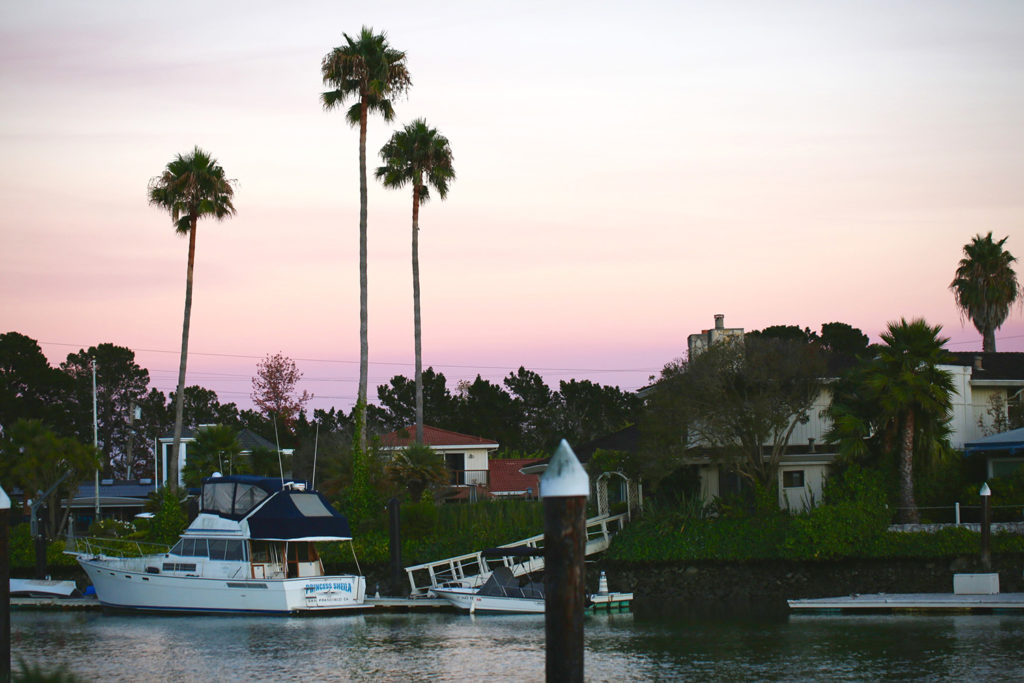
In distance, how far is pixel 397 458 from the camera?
153 ft

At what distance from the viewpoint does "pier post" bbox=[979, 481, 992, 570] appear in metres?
33.9

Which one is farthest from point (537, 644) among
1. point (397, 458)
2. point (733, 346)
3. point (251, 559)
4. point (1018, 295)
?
point (1018, 295)

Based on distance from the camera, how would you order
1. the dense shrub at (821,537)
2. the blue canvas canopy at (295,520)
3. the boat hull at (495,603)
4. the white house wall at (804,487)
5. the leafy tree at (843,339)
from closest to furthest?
the boat hull at (495,603)
the dense shrub at (821,537)
the blue canvas canopy at (295,520)
the white house wall at (804,487)
the leafy tree at (843,339)

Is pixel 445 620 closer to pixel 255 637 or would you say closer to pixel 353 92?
pixel 255 637

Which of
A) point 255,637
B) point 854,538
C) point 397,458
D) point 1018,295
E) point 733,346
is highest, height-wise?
point 1018,295

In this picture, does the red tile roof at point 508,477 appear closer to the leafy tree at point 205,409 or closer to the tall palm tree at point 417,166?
the tall palm tree at point 417,166

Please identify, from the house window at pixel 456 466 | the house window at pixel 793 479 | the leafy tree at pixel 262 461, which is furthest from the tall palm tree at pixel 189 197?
the house window at pixel 793 479

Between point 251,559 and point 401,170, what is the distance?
2531 cm

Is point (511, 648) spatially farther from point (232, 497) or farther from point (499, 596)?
point (232, 497)

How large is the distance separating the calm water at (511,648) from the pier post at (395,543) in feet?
12.4

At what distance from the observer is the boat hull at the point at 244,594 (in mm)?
36188

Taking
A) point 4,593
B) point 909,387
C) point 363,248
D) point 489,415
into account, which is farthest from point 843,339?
point 4,593

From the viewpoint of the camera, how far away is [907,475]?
3725 centimetres

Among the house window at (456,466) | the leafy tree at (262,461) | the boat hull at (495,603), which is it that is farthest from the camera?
the house window at (456,466)
